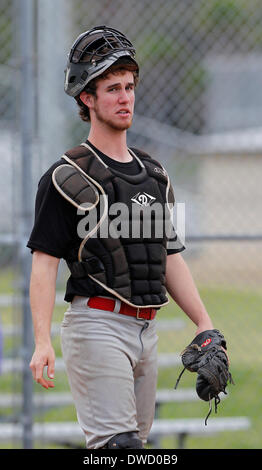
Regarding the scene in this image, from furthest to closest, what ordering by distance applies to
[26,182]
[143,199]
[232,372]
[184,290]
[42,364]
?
1. [232,372]
2. [26,182]
3. [184,290]
4. [143,199]
5. [42,364]

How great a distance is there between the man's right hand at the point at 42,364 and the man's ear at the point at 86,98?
1.04 metres

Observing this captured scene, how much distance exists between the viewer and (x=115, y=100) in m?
3.48

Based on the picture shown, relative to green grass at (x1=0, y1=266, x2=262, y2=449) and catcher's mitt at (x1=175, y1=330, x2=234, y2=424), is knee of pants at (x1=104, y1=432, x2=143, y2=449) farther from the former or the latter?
green grass at (x1=0, y1=266, x2=262, y2=449)

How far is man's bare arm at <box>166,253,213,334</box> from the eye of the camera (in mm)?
3713

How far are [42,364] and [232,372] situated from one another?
4.54m

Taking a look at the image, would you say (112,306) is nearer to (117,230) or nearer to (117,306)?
(117,306)

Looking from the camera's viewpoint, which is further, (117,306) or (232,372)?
(232,372)

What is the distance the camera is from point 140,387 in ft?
11.8

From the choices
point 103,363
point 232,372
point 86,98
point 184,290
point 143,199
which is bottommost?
point 232,372

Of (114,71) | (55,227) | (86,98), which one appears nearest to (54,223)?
(55,227)

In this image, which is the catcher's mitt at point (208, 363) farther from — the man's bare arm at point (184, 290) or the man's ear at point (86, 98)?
the man's ear at point (86, 98)

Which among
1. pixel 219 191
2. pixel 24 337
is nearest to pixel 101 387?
pixel 24 337

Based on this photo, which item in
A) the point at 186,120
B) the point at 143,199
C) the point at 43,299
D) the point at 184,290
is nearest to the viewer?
the point at 43,299
